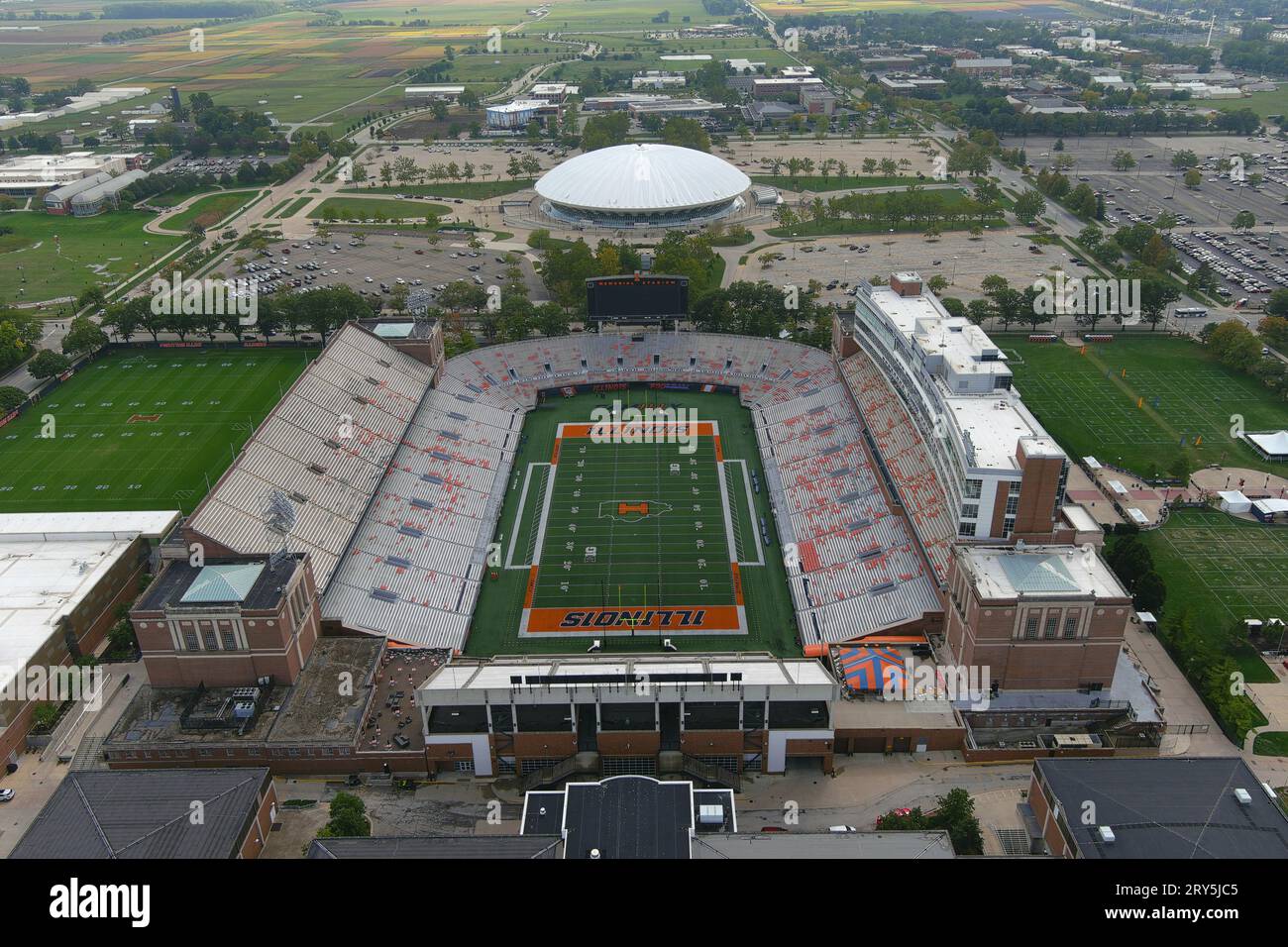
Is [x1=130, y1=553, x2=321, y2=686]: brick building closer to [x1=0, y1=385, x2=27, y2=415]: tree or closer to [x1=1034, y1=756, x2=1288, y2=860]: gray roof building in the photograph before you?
[x1=1034, y1=756, x2=1288, y2=860]: gray roof building

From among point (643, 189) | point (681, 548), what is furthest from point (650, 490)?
point (643, 189)

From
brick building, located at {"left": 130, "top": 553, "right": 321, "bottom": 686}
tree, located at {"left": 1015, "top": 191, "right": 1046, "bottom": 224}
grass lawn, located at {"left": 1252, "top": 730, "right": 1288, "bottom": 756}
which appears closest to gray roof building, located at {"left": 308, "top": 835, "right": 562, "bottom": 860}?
brick building, located at {"left": 130, "top": 553, "right": 321, "bottom": 686}

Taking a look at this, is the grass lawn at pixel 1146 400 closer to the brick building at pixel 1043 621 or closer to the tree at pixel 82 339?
the brick building at pixel 1043 621

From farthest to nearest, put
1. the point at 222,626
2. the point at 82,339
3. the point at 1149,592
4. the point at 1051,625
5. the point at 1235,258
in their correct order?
the point at 1235,258
the point at 82,339
the point at 1149,592
the point at 222,626
the point at 1051,625

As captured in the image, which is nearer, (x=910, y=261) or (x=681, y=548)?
(x=681, y=548)

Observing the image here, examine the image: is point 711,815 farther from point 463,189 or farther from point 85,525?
point 463,189
